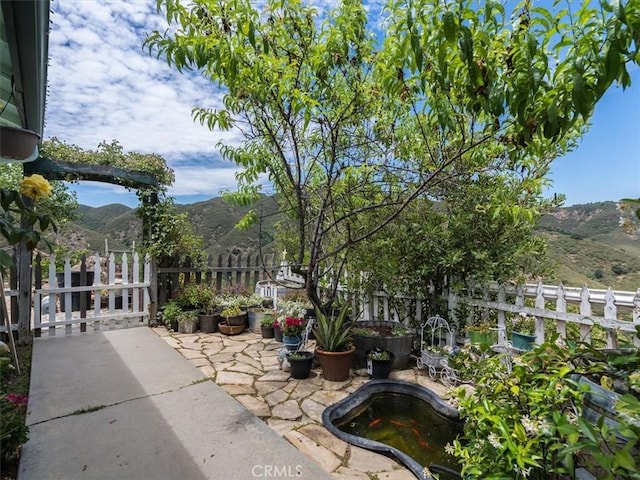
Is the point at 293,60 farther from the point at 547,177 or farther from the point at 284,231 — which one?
the point at 284,231

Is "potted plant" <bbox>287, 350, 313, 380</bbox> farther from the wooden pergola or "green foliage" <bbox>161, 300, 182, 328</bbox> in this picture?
the wooden pergola

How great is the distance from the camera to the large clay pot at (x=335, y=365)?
3.17 metres

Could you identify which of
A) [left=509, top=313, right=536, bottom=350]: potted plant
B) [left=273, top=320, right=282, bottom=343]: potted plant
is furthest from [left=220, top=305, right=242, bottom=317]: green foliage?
[left=509, top=313, right=536, bottom=350]: potted plant

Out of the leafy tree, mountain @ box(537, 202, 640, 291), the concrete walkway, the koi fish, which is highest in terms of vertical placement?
the leafy tree

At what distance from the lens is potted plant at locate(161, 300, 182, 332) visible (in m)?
5.01

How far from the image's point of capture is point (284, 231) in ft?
18.0

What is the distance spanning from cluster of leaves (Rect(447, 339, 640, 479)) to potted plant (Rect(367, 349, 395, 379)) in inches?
64.7

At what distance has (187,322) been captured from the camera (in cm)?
491

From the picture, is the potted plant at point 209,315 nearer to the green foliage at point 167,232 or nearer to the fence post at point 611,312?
the green foliage at point 167,232

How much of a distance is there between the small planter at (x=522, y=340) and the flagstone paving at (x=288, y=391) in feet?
2.86

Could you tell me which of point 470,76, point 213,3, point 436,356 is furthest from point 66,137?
point 436,356

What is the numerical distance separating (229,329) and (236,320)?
173mm

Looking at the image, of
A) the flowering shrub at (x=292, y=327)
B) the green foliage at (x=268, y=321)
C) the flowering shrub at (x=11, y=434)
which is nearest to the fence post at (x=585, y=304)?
the flowering shrub at (x=292, y=327)

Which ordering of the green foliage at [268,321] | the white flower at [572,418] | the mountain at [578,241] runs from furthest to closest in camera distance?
the green foliage at [268,321] < the mountain at [578,241] < the white flower at [572,418]
